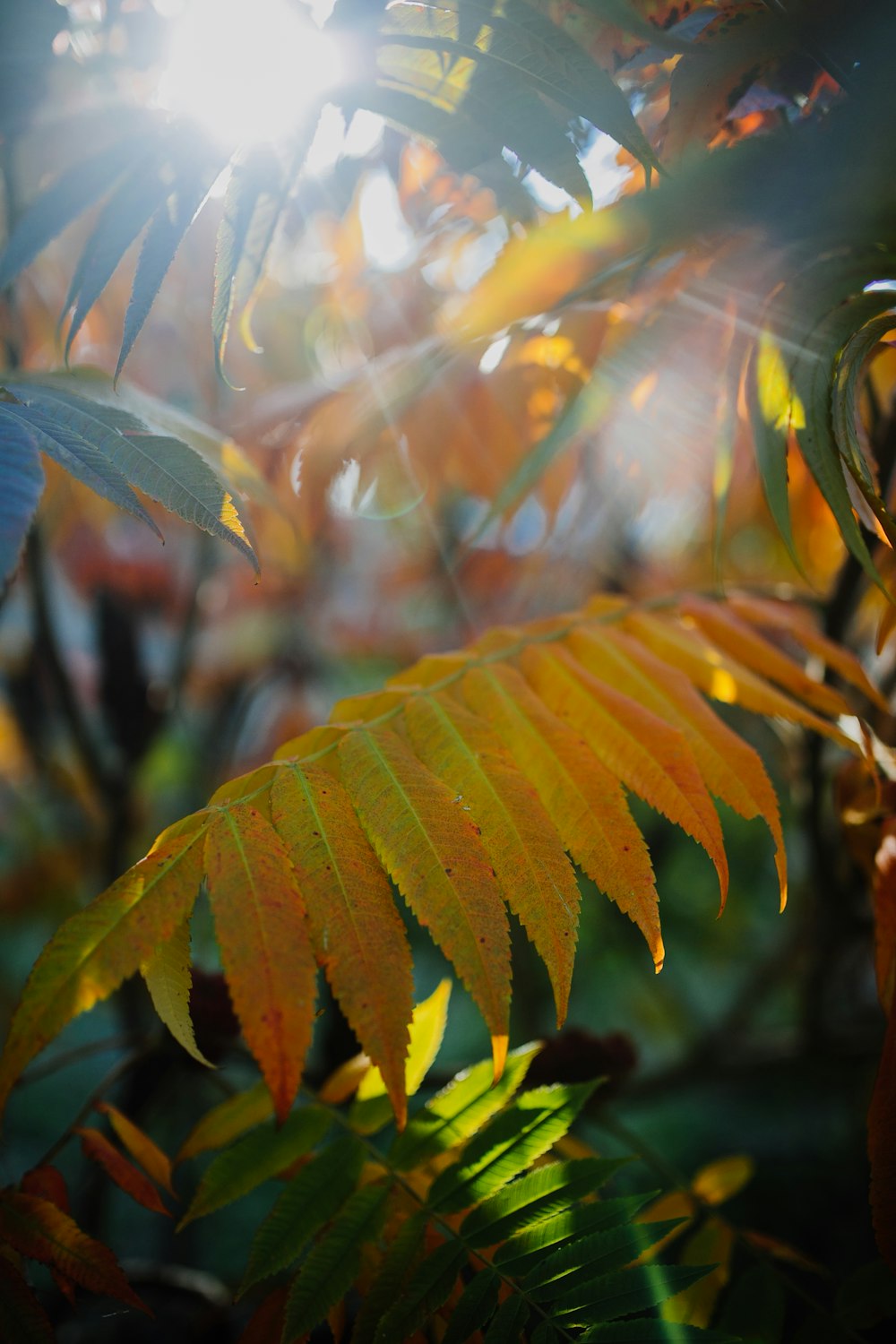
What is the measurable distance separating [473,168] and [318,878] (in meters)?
0.57

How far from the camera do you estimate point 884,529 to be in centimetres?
54

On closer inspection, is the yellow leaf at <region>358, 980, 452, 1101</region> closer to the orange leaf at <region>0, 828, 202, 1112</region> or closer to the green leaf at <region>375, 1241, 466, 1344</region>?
the green leaf at <region>375, 1241, 466, 1344</region>

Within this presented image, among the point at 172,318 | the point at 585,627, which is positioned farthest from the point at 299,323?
the point at 585,627

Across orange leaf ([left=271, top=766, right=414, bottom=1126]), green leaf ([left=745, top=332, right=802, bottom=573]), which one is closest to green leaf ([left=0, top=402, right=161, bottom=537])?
orange leaf ([left=271, top=766, right=414, bottom=1126])

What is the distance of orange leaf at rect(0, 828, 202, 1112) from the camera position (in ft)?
1.34

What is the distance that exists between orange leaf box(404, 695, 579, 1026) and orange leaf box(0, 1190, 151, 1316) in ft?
1.21

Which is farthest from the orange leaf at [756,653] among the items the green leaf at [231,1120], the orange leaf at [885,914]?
the green leaf at [231,1120]

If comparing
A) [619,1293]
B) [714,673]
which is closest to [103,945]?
[619,1293]

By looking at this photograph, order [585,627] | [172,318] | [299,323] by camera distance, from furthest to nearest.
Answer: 1. [172,318]
2. [299,323]
3. [585,627]

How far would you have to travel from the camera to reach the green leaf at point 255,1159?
22.5 inches

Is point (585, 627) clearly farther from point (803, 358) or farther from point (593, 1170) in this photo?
point (593, 1170)

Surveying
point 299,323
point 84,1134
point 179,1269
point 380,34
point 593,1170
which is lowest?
point 179,1269

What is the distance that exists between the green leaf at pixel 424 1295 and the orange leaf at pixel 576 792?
277mm

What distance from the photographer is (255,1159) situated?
61 centimetres
